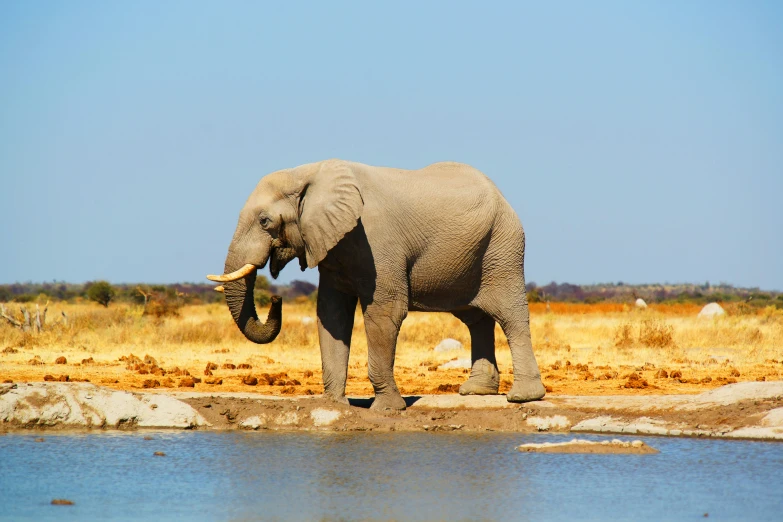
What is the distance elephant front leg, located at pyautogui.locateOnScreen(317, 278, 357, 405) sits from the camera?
1326 centimetres

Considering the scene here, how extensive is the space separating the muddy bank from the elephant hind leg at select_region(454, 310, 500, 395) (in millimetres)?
983

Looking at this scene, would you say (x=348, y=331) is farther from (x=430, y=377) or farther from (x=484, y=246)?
(x=430, y=377)

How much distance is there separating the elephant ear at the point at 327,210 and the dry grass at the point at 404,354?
3175 mm

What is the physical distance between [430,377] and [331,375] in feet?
17.1

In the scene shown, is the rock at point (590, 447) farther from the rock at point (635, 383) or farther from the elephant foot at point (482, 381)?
the rock at point (635, 383)

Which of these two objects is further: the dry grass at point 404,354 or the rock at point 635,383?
the dry grass at point 404,354

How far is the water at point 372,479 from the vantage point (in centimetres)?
Answer: 902

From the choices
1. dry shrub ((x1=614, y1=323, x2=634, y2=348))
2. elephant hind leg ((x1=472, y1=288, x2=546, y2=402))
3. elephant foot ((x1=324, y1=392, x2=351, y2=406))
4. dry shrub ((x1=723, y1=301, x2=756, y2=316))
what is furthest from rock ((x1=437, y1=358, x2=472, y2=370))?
dry shrub ((x1=723, y1=301, x2=756, y2=316))

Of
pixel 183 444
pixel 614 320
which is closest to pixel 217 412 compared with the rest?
pixel 183 444

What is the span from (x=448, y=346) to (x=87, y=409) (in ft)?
37.4

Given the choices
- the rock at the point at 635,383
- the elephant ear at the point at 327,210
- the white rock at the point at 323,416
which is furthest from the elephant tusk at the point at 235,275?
the rock at the point at 635,383

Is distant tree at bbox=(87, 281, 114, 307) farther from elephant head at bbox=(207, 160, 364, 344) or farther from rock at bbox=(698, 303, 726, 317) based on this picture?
elephant head at bbox=(207, 160, 364, 344)

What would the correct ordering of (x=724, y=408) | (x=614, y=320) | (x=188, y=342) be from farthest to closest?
(x=614, y=320)
(x=188, y=342)
(x=724, y=408)

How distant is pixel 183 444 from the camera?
1165cm
